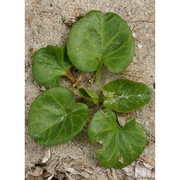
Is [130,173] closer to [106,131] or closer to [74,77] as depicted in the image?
[106,131]

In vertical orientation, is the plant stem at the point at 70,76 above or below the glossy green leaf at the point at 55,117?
above

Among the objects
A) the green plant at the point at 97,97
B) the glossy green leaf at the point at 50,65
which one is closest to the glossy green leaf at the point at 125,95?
the green plant at the point at 97,97

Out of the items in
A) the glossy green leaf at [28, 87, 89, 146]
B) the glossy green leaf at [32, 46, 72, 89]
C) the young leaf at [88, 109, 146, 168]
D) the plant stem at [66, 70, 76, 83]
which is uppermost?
the glossy green leaf at [32, 46, 72, 89]

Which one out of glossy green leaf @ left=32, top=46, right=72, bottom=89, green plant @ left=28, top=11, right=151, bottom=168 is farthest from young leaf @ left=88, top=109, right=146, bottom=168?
glossy green leaf @ left=32, top=46, right=72, bottom=89

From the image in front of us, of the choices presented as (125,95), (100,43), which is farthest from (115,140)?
(100,43)

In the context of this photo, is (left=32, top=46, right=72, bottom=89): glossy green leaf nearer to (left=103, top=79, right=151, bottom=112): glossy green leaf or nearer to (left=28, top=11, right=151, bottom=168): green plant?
(left=28, top=11, right=151, bottom=168): green plant

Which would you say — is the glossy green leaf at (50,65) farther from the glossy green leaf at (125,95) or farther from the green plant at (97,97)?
the glossy green leaf at (125,95)

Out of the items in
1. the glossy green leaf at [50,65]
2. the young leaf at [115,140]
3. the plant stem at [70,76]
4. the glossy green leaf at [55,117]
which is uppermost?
the glossy green leaf at [50,65]
